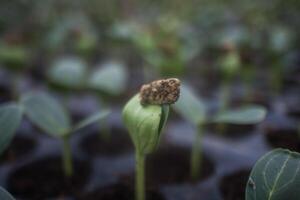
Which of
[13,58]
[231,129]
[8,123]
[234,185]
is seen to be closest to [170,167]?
[234,185]

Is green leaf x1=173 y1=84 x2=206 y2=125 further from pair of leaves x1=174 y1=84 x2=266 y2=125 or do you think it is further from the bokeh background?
the bokeh background

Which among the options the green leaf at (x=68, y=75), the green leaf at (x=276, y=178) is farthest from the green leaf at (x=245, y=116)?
the green leaf at (x=68, y=75)

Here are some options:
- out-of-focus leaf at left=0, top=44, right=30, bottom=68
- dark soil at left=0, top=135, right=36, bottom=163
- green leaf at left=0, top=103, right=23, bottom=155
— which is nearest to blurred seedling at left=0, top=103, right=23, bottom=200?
green leaf at left=0, top=103, right=23, bottom=155

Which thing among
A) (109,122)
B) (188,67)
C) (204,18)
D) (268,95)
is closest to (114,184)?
(109,122)

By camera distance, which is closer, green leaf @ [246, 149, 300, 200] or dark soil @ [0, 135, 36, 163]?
green leaf @ [246, 149, 300, 200]

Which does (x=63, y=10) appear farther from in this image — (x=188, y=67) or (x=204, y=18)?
(x=188, y=67)

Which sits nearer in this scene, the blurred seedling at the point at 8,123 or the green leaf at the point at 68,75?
the blurred seedling at the point at 8,123

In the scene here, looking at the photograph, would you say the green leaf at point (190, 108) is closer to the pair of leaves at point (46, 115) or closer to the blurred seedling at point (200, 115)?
the blurred seedling at point (200, 115)
